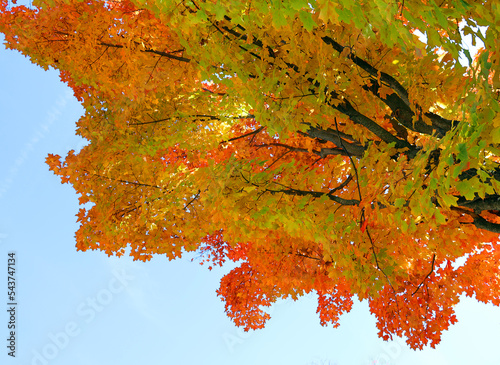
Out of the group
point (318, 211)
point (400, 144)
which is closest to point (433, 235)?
point (400, 144)

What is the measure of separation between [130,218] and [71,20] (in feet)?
10.9

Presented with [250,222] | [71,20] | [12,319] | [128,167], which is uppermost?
[71,20]

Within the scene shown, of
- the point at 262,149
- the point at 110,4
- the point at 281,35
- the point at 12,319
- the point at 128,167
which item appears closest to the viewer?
the point at 281,35

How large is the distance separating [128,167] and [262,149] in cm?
306

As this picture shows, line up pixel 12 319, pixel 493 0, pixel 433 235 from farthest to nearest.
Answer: pixel 12 319, pixel 433 235, pixel 493 0

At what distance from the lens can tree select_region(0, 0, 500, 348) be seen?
87.7 inches

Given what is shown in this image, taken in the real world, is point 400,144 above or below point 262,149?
below

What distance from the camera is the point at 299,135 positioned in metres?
6.76

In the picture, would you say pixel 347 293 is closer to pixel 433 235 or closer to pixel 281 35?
pixel 433 235

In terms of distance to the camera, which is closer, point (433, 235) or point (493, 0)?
point (493, 0)

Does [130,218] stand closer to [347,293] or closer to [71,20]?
[71,20]

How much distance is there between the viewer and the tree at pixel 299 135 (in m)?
2.23

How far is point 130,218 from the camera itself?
5.91 metres

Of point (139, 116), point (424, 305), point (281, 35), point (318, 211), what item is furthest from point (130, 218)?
point (424, 305)
